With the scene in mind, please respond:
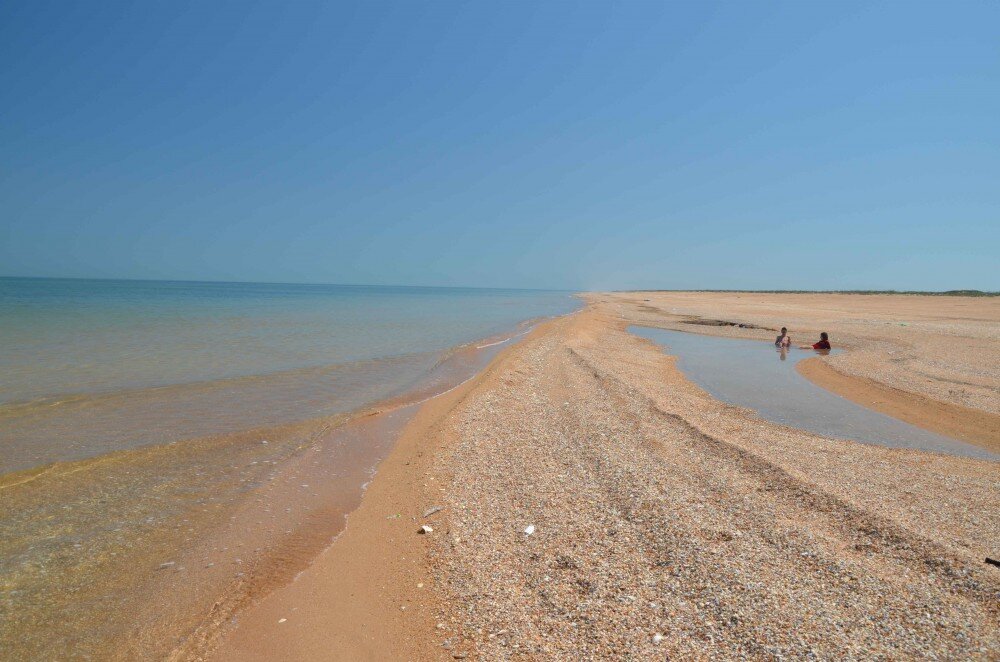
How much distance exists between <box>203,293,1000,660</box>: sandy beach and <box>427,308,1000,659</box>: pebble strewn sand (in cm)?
2

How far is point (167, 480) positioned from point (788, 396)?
47.5 ft

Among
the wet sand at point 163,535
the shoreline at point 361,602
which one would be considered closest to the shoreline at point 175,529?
the wet sand at point 163,535

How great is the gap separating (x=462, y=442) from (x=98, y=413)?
8.33 meters

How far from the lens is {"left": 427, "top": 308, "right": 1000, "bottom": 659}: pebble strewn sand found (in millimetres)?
3631

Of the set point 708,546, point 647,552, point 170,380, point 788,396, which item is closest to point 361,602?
point 647,552

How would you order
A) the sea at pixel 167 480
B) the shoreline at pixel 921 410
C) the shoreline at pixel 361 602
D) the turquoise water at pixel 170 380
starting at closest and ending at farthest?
the shoreline at pixel 361 602
the sea at pixel 167 480
the turquoise water at pixel 170 380
the shoreline at pixel 921 410

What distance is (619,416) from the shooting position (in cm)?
996

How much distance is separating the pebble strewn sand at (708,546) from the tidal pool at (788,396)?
1.32 meters

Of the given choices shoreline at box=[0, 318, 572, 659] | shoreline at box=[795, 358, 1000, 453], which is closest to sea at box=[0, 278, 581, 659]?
Result: shoreline at box=[0, 318, 572, 659]

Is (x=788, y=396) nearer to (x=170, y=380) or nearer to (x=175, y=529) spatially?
(x=175, y=529)

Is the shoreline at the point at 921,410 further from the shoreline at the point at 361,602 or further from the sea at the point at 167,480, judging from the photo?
the sea at the point at 167,480

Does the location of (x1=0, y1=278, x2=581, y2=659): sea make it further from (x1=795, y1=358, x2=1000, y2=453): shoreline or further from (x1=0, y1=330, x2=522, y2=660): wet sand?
(x1=795, y1=358, x2=1000, y2=453): shoreline

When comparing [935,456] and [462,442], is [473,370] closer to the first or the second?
[462,442]

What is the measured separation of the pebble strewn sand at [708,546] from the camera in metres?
3.63
